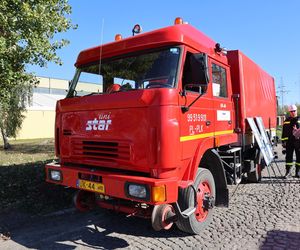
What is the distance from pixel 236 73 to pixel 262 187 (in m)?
3.13

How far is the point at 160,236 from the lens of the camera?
5059 mm

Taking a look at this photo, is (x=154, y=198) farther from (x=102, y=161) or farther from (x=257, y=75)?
(x=257, y=75)

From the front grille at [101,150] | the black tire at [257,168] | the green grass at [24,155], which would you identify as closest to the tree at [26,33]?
the front grille at [101,150]

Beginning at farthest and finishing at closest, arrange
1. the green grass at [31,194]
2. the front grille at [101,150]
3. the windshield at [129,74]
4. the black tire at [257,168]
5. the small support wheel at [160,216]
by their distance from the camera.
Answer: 1. the black tire at [257,168]
2. the green grass at [31,194]
3. the windshield at [129,74]
4. the front grille at [101,150]
5. the small support wheel at [160,216]

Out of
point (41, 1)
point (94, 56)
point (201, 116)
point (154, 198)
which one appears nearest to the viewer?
point (154, 198)

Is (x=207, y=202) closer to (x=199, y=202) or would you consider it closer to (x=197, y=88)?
(x=199, y=202)

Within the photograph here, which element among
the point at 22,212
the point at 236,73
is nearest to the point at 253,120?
the point at 236,73

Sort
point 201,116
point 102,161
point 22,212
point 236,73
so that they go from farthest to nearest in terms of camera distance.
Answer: point 236,73
point 22,212
point 201,116
point 102,161

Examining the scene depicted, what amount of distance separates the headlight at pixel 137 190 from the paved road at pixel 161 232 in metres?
0.95

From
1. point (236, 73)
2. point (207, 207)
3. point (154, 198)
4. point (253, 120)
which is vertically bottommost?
point (207, 207)

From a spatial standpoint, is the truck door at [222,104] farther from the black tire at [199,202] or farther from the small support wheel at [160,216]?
the small support wheel at [160,216]

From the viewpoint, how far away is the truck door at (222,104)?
559cm

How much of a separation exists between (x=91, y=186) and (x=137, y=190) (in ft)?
2.70

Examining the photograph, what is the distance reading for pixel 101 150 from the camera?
4703mm
